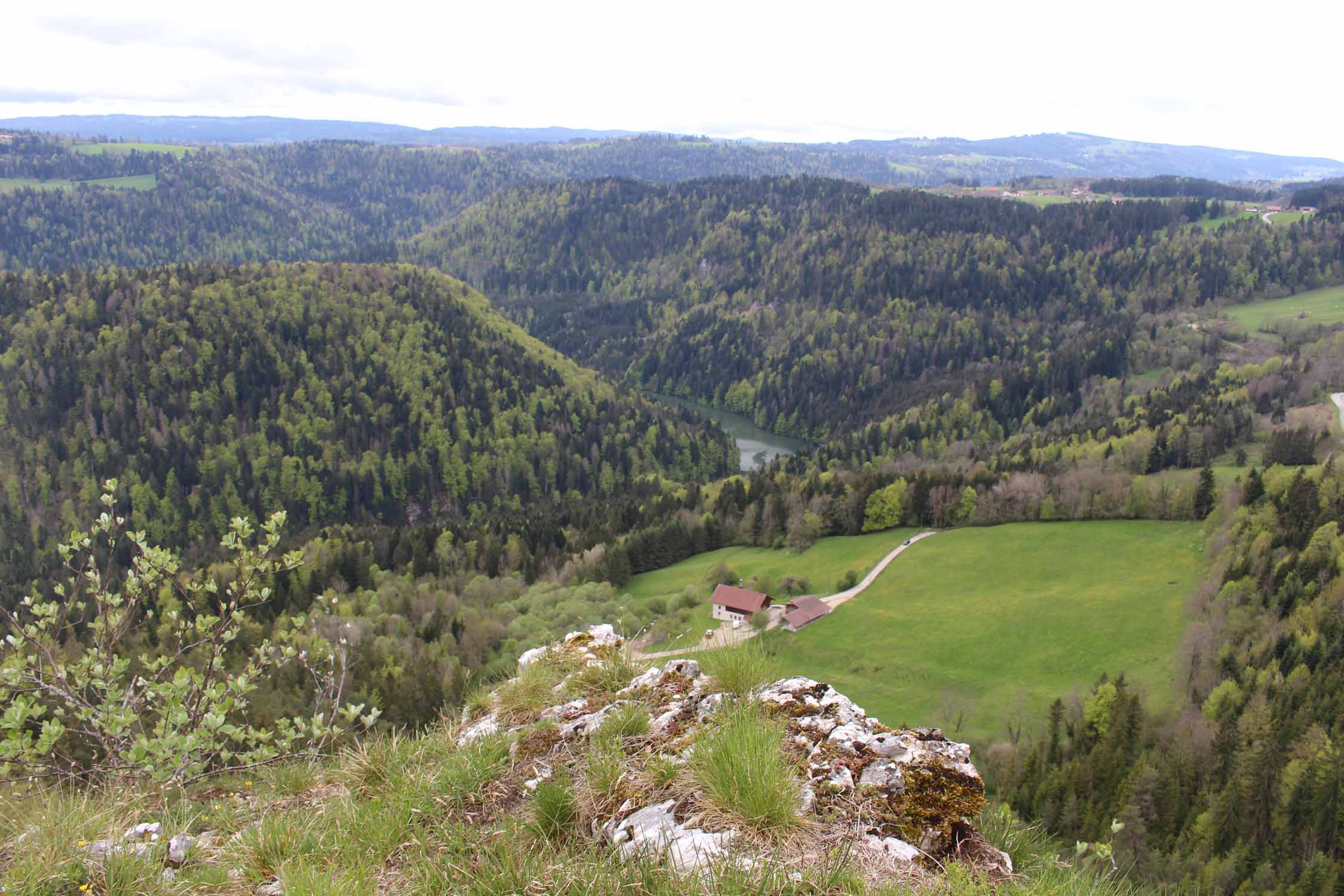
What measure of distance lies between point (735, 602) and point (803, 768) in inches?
2580

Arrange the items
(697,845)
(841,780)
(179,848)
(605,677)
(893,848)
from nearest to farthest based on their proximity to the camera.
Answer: (697,845)
(893,848)
(179,848)
(841,780)
(605,677)

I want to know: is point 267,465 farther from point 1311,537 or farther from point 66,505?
point 1311,537

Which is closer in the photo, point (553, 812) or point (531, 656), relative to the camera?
point (553, 812)

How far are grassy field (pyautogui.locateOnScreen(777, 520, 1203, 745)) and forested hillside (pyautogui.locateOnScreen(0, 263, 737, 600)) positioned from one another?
1816 inches

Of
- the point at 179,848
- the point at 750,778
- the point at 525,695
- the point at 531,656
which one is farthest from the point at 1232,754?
the point at 179,848

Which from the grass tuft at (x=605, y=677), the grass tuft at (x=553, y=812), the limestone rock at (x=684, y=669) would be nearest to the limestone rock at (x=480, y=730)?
the grass tuft at (x=605, y=677)

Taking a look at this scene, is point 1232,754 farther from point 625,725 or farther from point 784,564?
point 625,725

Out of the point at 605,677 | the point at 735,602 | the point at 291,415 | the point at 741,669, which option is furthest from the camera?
the point at 291,415

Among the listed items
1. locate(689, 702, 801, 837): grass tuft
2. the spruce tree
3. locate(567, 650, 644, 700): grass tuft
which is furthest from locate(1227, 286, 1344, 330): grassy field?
locate(689, 702, 801, 837): grass tuft

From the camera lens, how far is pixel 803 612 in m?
69.8

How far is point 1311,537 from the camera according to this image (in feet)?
199

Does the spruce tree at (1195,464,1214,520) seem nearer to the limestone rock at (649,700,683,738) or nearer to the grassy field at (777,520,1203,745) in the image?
the grassy field at (777,520,1203,745)

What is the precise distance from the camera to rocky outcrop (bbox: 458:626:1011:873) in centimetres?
660

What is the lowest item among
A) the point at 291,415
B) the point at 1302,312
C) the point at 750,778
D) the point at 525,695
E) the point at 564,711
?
the point at 291,415
